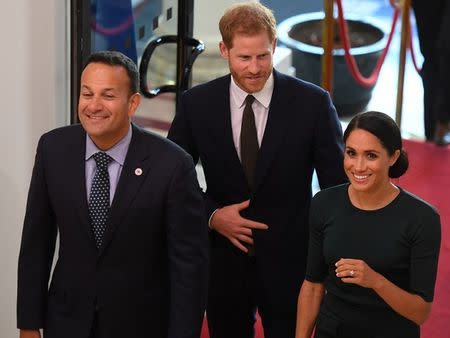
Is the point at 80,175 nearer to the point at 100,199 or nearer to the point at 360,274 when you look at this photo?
the point at 100,199

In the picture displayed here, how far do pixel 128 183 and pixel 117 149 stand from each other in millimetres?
108

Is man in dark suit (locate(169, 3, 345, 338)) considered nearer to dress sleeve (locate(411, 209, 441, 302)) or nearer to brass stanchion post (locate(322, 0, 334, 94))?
dress sleeve (locate(411, 209, 441, 302))

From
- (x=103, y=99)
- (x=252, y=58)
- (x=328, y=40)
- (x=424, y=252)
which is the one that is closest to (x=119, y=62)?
(x=103, y=99)

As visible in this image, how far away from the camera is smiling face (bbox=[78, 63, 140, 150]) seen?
312 centimetres

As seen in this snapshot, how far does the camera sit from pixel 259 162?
3619 millimetres

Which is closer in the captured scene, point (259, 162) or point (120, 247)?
point (120, 247)

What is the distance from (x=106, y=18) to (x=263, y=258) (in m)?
1.42

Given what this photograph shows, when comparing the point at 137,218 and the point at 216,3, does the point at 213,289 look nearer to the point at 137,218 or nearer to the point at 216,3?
the point at 137,218

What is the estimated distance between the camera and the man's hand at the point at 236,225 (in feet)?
12.1

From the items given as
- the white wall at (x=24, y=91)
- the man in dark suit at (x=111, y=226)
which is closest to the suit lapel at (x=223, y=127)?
the man in dark suit at (x=111, y=226)

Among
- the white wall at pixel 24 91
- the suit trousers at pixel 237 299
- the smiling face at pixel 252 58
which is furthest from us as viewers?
the white wall at pixel 24 91

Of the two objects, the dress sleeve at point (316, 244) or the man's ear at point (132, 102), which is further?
the dress sleeve at point (316, 244)

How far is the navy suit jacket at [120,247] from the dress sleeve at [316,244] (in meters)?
0.32

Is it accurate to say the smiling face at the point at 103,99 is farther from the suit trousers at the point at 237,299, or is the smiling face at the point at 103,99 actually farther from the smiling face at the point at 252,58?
the suit trousers at the point at 237,299
